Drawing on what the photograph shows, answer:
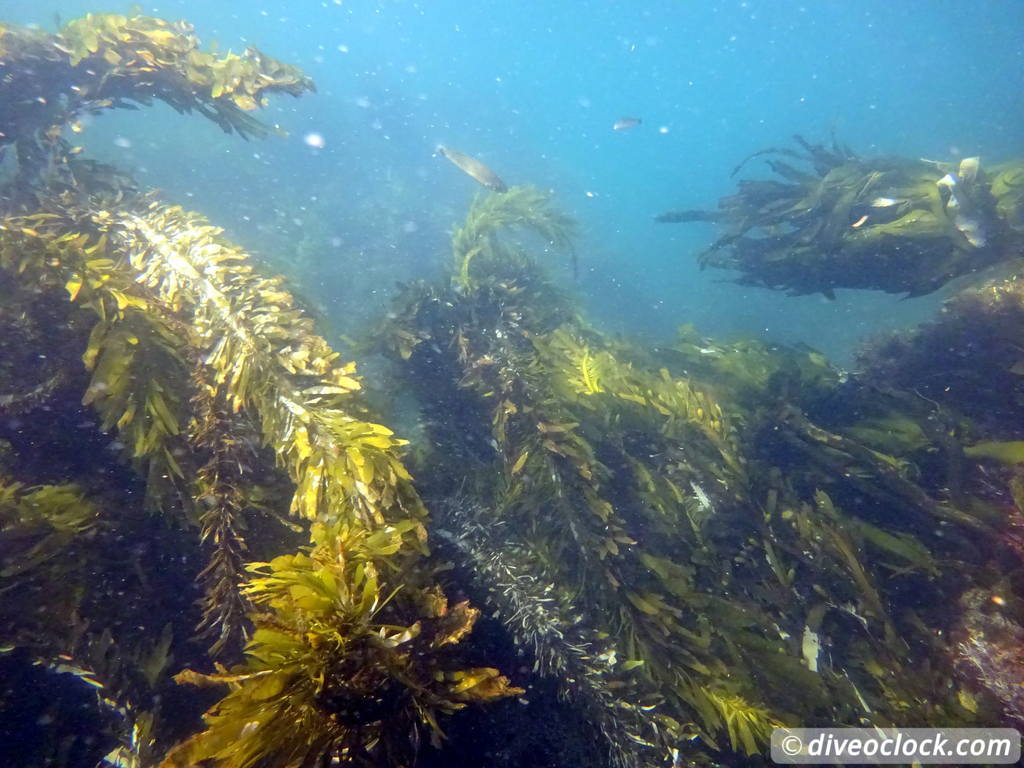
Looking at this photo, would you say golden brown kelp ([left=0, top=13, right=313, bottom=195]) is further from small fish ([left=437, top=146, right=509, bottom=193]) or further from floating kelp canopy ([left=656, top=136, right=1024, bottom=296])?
floating kelp canopy ([left=656, top=136, right=1024, bottom=296])

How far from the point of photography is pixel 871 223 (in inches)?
263

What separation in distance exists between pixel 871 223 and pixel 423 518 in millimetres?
7684

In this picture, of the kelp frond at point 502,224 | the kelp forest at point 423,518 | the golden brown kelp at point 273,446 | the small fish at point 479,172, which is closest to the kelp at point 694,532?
the kelp forest at point 423,518

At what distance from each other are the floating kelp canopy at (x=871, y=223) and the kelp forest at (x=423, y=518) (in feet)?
2.73

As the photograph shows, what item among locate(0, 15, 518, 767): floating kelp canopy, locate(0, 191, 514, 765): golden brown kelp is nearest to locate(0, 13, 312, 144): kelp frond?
locate(0, 191, 514, 765): golden brown kelp

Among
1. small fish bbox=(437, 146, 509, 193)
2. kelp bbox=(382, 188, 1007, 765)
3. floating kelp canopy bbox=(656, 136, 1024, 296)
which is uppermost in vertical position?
floating kelp canopy bbox=(656, 136, 1024, 296)

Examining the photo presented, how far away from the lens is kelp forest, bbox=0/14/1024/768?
211cm

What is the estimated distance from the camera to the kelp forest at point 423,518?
211 centimetres

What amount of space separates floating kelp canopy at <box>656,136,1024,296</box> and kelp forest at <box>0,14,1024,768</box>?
32.8 inches

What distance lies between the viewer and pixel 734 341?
22.3ft

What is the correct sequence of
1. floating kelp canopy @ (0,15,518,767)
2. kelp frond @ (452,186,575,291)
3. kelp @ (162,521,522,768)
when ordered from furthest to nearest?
kelp frond @ (452,186,575,291) < floating kelp canopy @ (0,15,518,767) < kelp @ (162,521,522,768)

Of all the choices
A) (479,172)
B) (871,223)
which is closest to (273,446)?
(479,172)

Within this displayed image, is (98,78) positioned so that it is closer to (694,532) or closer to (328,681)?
(328,681)

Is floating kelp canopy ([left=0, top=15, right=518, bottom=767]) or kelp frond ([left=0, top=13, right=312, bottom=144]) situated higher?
kelp frond ([left=0, top=13, right=312, bottom=144])
